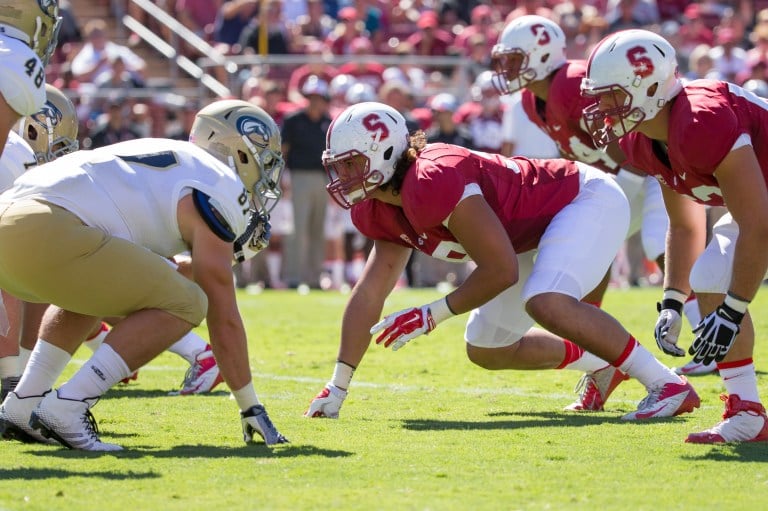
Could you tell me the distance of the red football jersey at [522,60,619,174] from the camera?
7.86 metres

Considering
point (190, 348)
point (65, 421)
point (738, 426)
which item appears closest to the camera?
point (65, 421)

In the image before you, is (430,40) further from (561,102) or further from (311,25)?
(561,102)

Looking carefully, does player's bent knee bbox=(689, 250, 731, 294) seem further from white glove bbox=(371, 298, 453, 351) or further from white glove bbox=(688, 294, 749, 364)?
white glove bbox=(371, 298, 453, 351)

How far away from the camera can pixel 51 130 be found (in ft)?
21.5

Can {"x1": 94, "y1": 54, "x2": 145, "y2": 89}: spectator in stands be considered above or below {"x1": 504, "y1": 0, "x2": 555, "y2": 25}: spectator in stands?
below

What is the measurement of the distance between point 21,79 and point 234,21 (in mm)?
12130

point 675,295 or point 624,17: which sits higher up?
point 624,17

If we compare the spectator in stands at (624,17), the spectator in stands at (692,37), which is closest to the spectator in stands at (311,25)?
the spectator in stands at (624,17)

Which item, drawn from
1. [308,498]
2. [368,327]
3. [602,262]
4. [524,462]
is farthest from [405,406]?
[308,498]

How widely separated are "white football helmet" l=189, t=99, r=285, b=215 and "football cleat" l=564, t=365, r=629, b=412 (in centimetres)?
194

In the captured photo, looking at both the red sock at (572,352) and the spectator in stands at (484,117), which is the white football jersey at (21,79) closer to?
the red sock at (572,352)

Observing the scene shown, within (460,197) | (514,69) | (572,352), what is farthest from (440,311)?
(514,69)

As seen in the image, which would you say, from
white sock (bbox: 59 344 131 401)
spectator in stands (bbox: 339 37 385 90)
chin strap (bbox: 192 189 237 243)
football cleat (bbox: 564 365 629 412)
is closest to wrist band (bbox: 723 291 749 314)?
football cleat (bbox: 564 365 629 412)

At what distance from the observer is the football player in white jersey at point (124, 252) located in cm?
469
